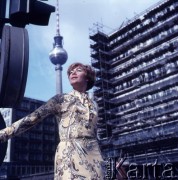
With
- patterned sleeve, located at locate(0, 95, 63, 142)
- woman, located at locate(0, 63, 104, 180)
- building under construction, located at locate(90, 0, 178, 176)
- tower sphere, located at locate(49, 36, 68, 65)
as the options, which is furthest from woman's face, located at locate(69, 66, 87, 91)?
tower sphere, located at locate(49, 36, 68, 65)

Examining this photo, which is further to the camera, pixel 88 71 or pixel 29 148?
pixel 29 148

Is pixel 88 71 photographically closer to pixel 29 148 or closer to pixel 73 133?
pixel 73 133

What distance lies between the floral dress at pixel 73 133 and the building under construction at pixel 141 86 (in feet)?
132

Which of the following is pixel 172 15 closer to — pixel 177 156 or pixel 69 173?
pixel 177 156

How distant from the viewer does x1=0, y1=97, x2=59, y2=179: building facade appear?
→ 56.3 metres

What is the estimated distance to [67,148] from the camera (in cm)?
162

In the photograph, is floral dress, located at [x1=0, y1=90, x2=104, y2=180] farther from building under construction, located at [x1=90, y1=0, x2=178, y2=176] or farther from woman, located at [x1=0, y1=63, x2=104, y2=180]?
building under construction, located at [x1=90, y1=0, x2=178, y2=176]

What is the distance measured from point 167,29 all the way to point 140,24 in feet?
18.6

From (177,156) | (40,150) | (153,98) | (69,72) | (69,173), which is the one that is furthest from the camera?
(40,150)

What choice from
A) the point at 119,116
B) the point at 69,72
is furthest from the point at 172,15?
the point at 69,72

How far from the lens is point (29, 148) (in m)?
59.9

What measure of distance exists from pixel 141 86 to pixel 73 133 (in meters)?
47.8

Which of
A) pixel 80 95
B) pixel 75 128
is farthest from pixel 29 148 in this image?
pixel 75 128

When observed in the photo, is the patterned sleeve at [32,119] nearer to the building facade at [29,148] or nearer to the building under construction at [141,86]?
the building under construction at [141,86]
